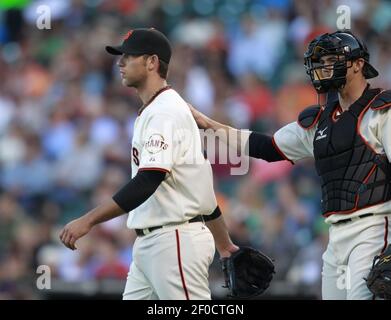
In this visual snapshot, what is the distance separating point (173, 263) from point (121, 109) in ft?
20.8

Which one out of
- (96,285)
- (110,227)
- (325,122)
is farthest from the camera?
(110,227)

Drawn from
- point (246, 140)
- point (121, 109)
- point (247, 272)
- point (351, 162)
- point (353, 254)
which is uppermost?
point (121, 109)

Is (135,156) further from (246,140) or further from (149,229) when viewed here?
(246,140)

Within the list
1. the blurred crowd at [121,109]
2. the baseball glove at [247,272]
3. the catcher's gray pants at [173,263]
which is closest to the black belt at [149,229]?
the catcher's gray pants at [173,263]

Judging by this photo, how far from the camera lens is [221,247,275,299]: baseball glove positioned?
6289 millimetres

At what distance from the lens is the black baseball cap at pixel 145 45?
5914 millimetres

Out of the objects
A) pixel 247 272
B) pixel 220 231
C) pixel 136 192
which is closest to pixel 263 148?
pixel 220 231

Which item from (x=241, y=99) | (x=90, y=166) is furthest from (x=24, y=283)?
(x=241, y=99)

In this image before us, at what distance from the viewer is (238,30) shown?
12.2m

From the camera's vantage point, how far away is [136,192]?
18.0 ft

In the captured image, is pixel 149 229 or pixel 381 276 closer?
pixel 381 276
